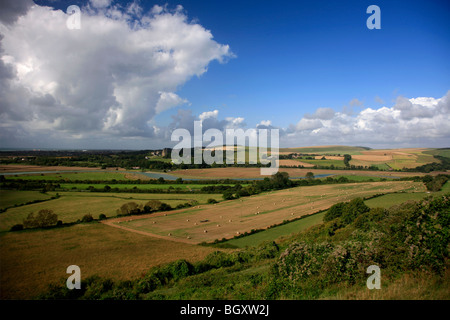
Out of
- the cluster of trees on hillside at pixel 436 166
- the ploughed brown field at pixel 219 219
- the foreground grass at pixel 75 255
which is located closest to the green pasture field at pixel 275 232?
the ploughed brown field at pixel 219 219

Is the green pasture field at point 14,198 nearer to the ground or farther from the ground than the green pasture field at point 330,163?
nearer to the ground

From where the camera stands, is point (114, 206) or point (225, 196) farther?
point (225, 196)

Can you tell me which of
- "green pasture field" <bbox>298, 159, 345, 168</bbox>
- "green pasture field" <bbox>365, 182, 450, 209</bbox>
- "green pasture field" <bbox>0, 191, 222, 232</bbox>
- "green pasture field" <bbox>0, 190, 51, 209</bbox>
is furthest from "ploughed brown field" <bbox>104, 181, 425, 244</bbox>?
"green pasture field" <bbox>298, 159, 345, 168</bbox>

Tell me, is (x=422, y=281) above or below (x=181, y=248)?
above

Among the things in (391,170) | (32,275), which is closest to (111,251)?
(32,275)

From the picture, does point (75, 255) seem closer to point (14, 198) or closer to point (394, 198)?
point (14, 198)

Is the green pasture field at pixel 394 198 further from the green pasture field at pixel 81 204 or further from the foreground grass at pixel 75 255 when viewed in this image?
the foreground grass at pixel 75 255

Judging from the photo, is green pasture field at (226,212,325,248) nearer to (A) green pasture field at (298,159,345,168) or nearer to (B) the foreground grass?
(B) the foreground grass
